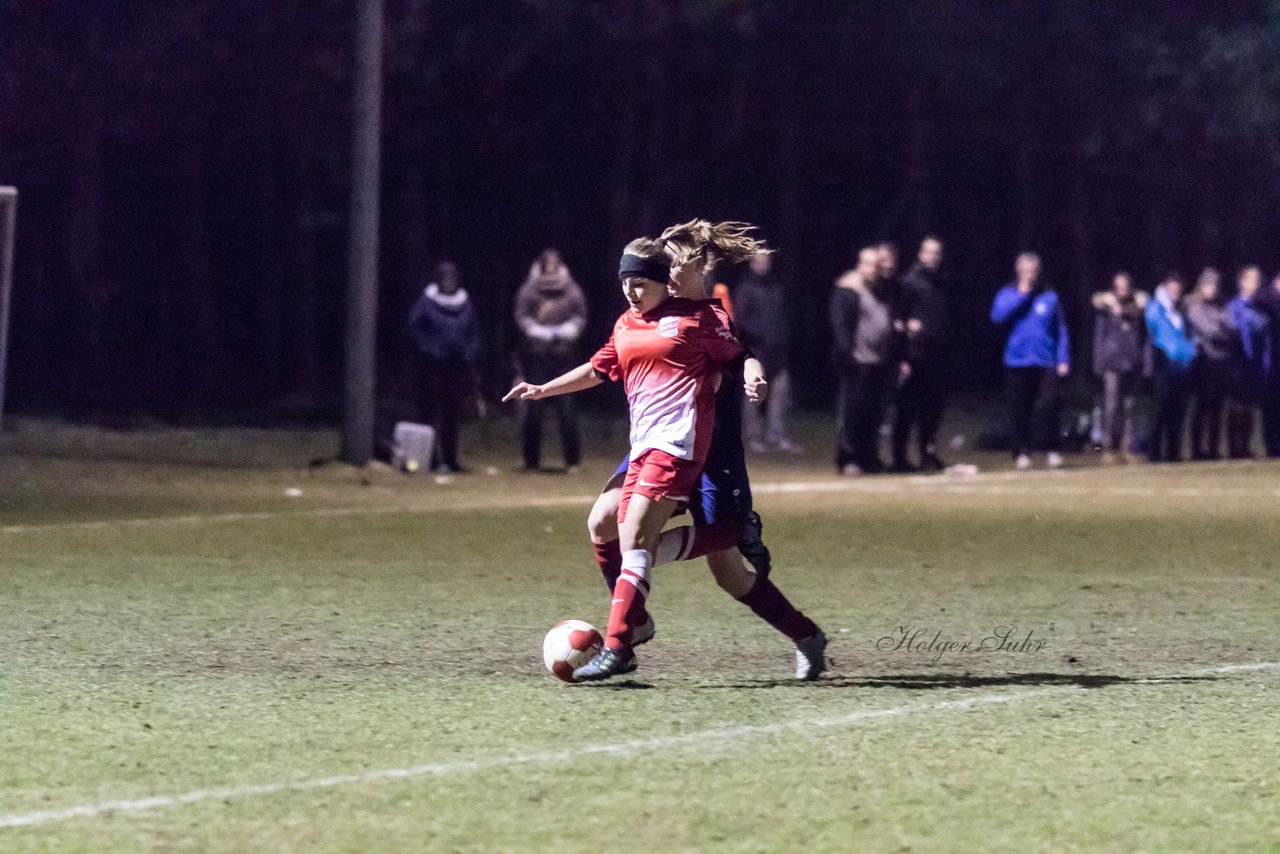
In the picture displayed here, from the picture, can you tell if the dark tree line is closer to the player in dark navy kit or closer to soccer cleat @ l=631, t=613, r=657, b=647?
soccer cleat @ l=631, t=613, r=657, b=647

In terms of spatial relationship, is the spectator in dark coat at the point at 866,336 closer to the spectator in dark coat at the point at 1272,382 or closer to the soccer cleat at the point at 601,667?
the spectator in dark coat at the point at 1272,382

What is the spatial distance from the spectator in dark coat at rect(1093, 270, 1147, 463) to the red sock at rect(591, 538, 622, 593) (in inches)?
537

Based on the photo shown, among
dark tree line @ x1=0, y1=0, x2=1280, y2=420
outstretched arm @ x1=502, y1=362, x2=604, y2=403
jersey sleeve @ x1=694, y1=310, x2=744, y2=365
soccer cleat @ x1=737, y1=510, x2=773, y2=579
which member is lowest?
soccer cleat @ x1=737, y1=510, x2=773, y2=579

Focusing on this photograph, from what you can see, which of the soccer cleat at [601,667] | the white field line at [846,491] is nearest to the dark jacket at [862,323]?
the white field line at [846,491]

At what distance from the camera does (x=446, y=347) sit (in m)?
19.8

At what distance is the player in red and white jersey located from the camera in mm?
8602

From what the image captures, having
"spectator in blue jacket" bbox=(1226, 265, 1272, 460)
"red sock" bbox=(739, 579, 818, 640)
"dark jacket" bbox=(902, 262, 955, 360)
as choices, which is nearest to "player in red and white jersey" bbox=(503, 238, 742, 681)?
"red sock" bbox=(739, 579, 818, 640)

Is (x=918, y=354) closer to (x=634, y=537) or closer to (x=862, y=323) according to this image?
(x=862, y=323)

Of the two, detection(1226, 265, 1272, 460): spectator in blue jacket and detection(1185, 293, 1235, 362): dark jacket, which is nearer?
detection(1185, 293, 1235, 362): dark jacket

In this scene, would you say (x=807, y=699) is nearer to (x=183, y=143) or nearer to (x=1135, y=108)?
(x=183, y=143)

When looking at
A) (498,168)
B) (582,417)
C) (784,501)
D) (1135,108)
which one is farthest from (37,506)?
(1135,108)

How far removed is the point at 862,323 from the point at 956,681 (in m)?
10.8

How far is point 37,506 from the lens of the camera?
16.2 meters

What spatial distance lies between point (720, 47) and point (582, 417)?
11.8 m
